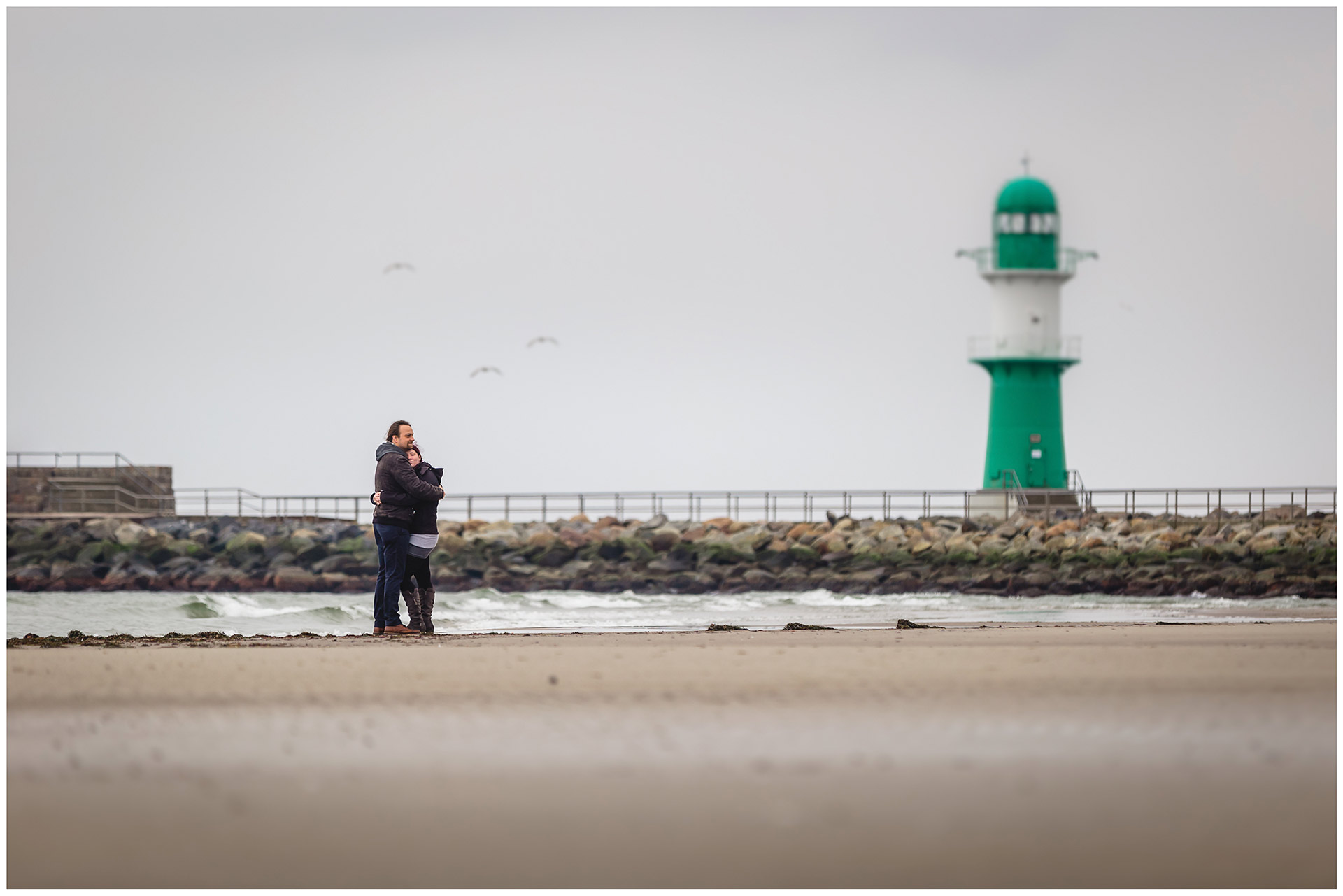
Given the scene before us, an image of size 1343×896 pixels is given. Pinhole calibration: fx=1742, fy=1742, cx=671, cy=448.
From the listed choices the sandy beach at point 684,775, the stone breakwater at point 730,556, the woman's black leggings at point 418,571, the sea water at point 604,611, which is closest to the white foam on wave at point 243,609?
the sea water at point 604,611

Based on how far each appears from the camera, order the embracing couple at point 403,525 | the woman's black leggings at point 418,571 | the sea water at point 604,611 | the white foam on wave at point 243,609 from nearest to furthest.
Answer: the embracing couple at point 403,525, the woman's black leggings at point 418,571, the sea water at point 604,611, the white foam on wave at point 243,609

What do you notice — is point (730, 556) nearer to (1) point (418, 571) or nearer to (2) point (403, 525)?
(1) point (418, 571)

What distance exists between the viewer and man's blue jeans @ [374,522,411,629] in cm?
1030

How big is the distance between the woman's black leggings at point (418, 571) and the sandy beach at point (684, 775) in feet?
11.4

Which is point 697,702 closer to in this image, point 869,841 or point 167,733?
point 167,733

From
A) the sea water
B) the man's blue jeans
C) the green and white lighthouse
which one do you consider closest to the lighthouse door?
the green and white lighthouse

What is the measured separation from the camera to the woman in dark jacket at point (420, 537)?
407 inches

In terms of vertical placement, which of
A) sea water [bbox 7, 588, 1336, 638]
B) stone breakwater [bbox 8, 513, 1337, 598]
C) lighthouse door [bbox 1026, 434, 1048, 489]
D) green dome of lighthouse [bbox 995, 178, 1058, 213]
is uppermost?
green dome of lighthouse [bbox 995, 178, 1058, 213]

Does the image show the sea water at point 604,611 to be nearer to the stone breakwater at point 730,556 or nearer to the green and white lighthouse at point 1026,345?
the stone breakwater at point 730,556

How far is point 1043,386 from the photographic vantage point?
34.7 meters

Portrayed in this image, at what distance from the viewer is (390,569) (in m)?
10.4

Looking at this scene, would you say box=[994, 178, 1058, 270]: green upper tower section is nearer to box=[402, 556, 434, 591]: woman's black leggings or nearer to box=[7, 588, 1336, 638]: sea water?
box=[7, 588, 1336, 638]: sea water

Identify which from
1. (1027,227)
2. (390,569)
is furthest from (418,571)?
(1027,227)

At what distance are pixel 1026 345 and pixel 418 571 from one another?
25771 mm
